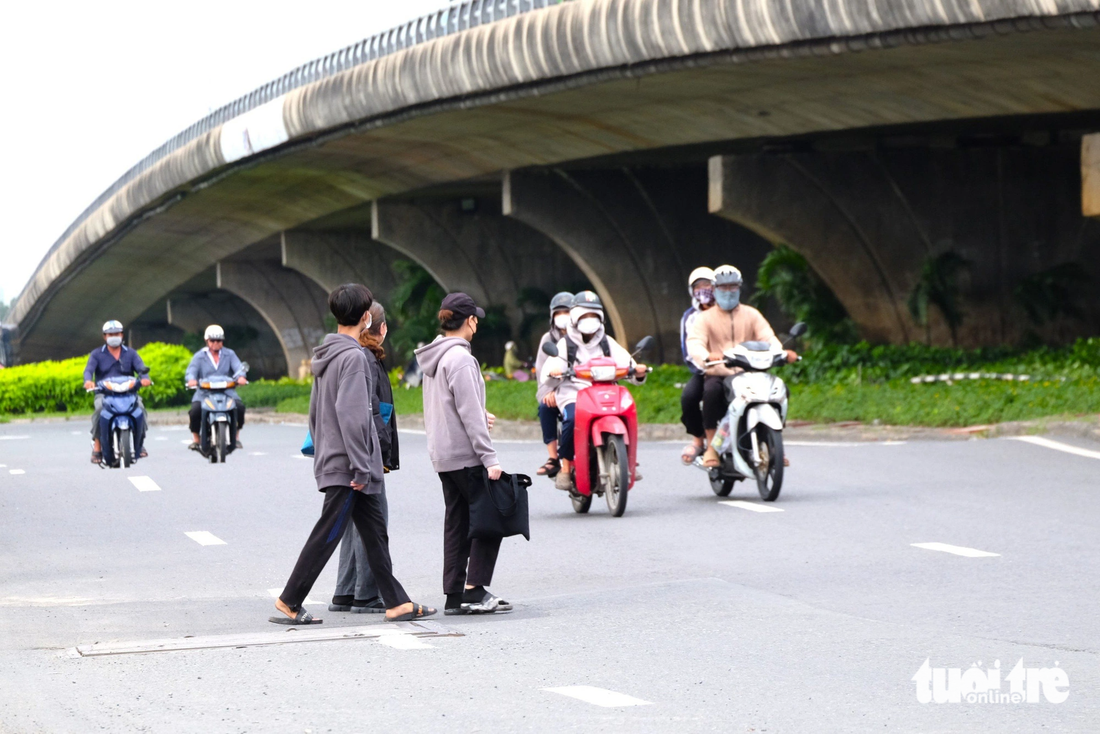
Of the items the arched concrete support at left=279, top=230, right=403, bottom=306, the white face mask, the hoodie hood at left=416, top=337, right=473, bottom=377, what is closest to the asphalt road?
the hoodie hood at left=416, top=337, right=473, bottom=377

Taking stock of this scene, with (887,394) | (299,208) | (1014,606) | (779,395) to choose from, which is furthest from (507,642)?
(299,208)

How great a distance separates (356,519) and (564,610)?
3.52 ft

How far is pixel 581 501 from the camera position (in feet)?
40.8

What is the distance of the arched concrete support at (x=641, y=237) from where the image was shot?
37.9m

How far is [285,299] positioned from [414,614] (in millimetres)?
55547

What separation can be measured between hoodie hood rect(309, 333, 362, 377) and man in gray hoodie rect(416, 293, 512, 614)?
418 millimetres

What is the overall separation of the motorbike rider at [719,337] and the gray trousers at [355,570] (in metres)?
5.09

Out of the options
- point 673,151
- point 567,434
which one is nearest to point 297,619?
point 567,434

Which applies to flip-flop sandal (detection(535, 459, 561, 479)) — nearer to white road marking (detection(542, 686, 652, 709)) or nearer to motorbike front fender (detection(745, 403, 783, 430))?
motorbike front fender (detection(745, 403, 783, 430))

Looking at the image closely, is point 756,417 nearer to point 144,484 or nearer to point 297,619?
point 297,619

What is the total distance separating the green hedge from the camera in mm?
41250

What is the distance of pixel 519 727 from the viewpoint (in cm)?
518

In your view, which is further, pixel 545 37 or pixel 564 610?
pixel 545 37

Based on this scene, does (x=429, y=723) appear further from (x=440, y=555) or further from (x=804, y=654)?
(x=440, y=555)
